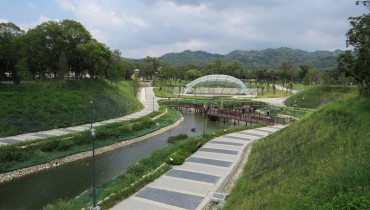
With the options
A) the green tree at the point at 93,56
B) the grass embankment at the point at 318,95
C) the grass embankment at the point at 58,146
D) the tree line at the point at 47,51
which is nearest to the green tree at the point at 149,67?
the green tree at the point at 93,56

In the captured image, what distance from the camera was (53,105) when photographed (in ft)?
127

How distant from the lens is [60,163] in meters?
26.9

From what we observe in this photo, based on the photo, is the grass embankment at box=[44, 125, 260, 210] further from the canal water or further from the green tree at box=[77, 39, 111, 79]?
the green tree at box=[77, 39, 111, 79]

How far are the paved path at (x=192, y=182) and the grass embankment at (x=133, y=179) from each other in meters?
0.41

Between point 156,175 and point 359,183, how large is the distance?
42.7 ft

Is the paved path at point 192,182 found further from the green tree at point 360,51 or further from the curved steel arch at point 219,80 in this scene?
the curved steel arch at point 219,80

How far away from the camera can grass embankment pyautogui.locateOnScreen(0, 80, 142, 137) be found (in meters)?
33.7

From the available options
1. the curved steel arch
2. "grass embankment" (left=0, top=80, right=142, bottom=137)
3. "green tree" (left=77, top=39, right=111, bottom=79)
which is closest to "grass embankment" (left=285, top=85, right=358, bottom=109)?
the curved steel arch

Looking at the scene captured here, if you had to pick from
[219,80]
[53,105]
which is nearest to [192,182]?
[53,105]

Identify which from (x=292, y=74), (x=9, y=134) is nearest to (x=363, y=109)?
(x=9, y=134)

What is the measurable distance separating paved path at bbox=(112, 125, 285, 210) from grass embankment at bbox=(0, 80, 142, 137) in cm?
1769

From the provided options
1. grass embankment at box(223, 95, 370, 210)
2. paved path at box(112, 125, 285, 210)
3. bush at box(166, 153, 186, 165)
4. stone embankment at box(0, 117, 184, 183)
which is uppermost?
grass embankment at box(223, 95, 370, 210)

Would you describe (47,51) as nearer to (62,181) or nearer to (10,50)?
(10,50)

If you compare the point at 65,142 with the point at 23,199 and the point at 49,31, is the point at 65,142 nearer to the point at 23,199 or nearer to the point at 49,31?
the point at 23,199
